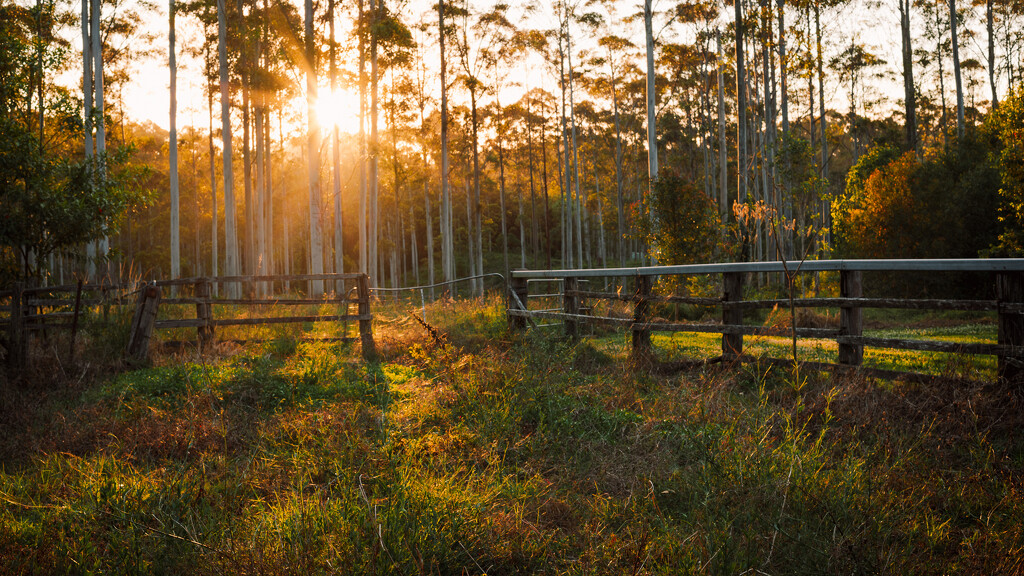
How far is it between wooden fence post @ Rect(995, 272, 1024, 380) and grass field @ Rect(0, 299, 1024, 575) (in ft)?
0.56

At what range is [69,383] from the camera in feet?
24.4

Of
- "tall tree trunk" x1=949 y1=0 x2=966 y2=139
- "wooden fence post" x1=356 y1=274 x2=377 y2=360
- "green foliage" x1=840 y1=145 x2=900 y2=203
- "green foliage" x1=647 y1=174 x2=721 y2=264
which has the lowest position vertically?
"wooden fence post" x1=356 y1=274 x2=377 y2=360

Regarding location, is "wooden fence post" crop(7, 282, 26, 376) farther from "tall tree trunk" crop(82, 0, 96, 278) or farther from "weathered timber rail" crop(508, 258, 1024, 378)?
"tall tree trunk" crop(82, 0, 96, 278)

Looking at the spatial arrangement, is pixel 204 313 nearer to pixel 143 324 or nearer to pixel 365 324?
pixel 143 324

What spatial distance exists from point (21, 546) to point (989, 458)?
18.1ft

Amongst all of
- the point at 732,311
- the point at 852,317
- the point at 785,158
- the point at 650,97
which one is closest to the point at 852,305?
the point at 852,317

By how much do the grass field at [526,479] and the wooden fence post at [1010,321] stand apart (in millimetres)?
169

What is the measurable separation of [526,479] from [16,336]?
26.0 ft

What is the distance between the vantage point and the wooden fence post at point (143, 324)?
28.4ft

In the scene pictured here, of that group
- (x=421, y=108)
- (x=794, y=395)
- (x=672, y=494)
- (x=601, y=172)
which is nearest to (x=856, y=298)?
(x=794, y=395)

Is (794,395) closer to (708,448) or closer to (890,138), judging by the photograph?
(708,448)

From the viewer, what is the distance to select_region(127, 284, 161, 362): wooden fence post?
8664mm

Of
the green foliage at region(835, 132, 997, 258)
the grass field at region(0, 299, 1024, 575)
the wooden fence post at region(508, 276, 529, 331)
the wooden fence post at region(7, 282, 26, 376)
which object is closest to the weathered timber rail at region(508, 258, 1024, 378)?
the grass field at region(0, 299, 1024, 575)

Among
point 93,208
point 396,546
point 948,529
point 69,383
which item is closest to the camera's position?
point 396,546
